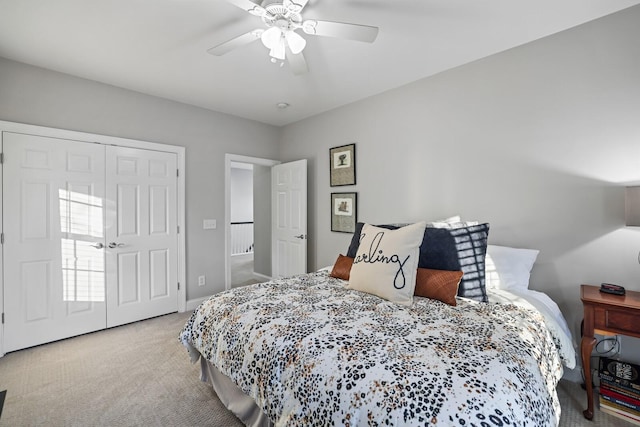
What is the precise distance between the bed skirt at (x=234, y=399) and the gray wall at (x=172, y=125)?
1863 mm

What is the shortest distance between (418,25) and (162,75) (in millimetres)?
2392

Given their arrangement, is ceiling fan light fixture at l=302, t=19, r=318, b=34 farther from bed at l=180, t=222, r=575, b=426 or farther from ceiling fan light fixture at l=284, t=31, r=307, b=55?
bed at l=180, t=222, r=575, b=426

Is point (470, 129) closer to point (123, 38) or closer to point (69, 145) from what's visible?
point (123, 38)

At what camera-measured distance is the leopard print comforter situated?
3.07ft

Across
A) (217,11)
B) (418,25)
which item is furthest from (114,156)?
(418,25)

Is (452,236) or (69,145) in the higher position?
(69,145)

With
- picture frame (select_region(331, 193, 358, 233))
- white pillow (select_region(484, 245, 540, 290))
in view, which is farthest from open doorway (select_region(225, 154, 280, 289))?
white pillow (select_region(484, 245, 540, 290))

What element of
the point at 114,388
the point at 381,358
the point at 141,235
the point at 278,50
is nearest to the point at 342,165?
the point at 278,50

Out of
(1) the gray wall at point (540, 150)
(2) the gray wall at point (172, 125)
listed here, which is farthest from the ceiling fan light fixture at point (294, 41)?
(2) the gray wall at point (172, 125)

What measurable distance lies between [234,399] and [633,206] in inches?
102

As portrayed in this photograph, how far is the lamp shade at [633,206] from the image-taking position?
5.32 feet

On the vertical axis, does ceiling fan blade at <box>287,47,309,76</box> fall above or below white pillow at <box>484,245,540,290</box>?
above

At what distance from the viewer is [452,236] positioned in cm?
199

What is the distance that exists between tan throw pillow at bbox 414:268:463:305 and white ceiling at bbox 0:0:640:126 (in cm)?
174
